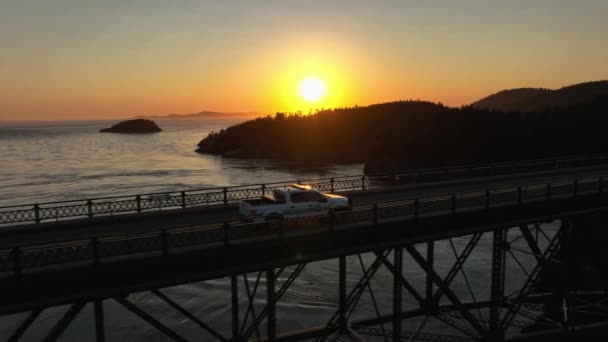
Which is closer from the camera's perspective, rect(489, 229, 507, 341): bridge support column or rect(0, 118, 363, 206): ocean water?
rect(489, 229, 507, 341): bridge support column

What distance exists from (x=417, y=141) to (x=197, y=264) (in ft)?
368

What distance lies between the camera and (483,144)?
10531cm

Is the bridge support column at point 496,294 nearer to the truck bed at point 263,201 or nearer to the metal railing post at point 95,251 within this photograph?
the truck bed at point 263,201

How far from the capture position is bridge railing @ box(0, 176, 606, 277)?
37.6ft

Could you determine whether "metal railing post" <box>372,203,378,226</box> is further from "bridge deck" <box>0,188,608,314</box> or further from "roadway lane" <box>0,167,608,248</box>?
"roadway lane" <box>0,167,608,248</box>

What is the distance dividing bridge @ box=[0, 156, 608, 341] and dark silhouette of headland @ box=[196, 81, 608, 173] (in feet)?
227

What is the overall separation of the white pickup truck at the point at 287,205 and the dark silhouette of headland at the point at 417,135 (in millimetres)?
75307

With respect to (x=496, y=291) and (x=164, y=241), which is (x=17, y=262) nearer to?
(x=164, y=241)

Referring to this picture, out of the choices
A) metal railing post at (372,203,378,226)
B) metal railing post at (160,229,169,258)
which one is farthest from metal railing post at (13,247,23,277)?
metal railing post at (372,203,378,226)

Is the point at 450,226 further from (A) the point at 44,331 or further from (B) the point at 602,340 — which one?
(A) the point at 44,331

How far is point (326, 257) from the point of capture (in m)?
14.8

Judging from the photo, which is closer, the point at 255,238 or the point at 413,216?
the point at 255,238

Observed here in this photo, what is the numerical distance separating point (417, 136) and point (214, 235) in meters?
116

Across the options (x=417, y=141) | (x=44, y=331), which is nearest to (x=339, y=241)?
(x=44, y=331)
